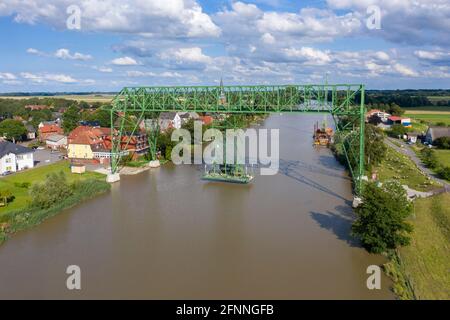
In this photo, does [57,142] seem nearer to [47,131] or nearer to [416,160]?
[47,131]

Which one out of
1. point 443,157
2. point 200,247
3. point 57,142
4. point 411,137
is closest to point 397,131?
point 411,137

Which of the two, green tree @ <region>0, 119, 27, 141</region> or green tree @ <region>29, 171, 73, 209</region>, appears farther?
green tree @ <region>0, 119, 27, 141</region>

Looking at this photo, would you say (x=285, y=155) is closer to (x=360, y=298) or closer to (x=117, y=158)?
(x=117, y=158)

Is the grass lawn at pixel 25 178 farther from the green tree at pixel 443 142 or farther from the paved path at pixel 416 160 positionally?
the green tree at pixel 443 142

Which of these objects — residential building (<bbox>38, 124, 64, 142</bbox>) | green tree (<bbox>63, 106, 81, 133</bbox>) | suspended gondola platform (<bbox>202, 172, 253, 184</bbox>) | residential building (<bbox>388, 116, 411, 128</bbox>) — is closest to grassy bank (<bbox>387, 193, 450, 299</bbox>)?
suspended gondola platform (<bbox>202, 172, 253, 184</bbox>)

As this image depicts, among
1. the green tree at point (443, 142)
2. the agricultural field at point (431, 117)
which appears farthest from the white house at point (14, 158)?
the agricultural field at point (431, 117)

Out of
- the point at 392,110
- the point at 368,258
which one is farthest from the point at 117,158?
the point at 392,110

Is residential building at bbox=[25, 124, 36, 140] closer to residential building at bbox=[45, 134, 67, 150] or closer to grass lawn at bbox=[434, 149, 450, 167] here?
residential building at bbox=[45, 134, 67, 150]
